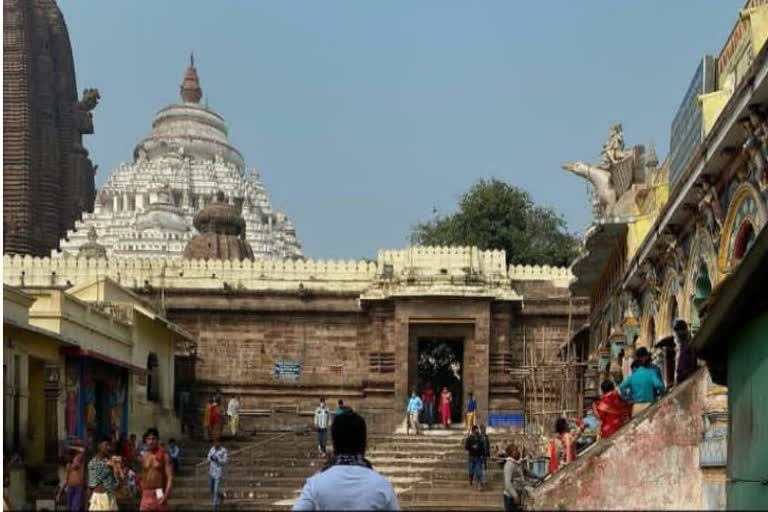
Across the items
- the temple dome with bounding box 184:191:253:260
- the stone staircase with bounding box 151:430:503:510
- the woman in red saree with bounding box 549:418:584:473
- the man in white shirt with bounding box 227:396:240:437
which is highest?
the temple dome with bounding box 184:191:253:260

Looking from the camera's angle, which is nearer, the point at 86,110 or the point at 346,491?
the point at 346,491

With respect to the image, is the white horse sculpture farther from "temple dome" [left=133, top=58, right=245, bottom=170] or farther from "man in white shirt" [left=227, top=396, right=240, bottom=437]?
"temple dome" [left=133, top=58, right=245, bottom=170]

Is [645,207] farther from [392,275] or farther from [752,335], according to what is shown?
[752,335]

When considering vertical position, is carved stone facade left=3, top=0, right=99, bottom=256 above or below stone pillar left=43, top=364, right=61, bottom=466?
above

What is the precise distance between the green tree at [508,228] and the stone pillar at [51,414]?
26485mm

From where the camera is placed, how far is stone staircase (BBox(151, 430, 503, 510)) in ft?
60.3

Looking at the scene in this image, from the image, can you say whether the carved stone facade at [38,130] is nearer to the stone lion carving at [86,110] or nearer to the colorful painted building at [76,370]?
the stone lion carving at [86,110]

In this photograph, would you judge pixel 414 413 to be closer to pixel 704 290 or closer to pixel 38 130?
pixel 704 290

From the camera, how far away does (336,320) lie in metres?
29.7

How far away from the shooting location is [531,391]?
28.2 metres

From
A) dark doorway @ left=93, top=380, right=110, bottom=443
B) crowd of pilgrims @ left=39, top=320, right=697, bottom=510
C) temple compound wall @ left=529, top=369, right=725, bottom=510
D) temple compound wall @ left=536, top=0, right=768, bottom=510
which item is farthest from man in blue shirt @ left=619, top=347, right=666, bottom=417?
dark doorway @ left=93, top=380, right=110, bottom=443

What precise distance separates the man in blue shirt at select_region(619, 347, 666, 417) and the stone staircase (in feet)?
14.0

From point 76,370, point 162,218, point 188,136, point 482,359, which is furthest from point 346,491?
point 188,136

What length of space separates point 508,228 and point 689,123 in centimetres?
2920
